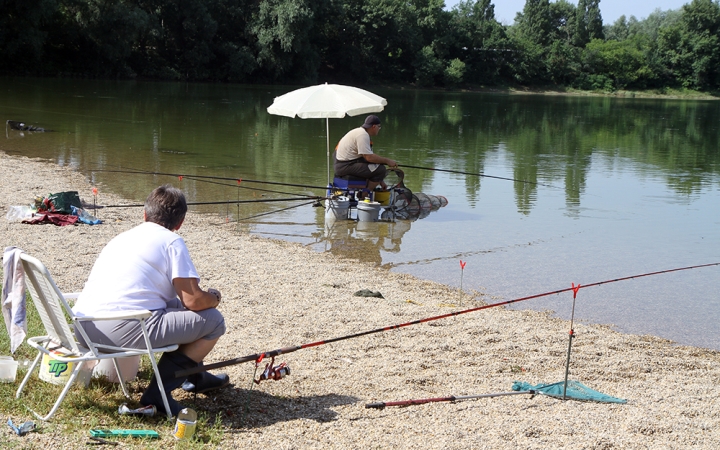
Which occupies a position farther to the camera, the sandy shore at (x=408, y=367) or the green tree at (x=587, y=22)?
the green tree at (x=587, y=22)

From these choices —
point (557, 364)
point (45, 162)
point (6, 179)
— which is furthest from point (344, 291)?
point (45, 162)

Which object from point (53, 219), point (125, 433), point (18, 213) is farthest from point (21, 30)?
point (125, 433)

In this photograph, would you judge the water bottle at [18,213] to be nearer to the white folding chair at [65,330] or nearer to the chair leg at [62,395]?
the white folding chair at [65,330]

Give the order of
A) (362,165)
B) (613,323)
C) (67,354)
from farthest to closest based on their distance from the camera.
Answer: (362,165) < (613,323) < (67,354)

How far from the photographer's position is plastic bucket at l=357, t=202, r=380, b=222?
37.2 feet

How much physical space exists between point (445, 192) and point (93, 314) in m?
11.3

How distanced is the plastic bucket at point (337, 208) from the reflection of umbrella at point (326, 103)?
4.01 feet

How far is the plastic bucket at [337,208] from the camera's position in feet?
37.0

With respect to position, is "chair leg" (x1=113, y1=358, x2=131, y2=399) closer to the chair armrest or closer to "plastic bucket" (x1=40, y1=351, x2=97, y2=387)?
"plastic bucket" (x1=40, y1=351, x2=97, y2=387)

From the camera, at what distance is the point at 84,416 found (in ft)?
12.7

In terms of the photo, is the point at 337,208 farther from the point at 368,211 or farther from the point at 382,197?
the point at 382,197

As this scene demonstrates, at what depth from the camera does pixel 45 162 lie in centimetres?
1511

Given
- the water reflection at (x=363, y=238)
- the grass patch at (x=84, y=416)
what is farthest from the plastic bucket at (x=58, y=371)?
the water reflection at (x=363, y=238)

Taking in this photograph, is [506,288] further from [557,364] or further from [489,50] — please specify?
[489,50]
